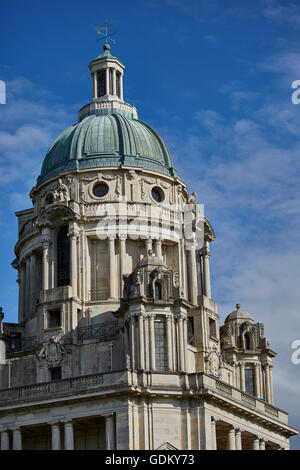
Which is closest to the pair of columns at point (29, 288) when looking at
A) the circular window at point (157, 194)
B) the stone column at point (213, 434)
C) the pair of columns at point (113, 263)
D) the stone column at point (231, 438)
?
the pair of columns at point (113, 263)

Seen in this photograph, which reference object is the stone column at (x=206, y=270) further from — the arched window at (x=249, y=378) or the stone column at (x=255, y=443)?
the stone column at (x=255, y=443)

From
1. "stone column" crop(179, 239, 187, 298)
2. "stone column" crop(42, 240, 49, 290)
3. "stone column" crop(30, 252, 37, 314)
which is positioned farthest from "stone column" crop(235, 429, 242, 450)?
"stone column" crop(30, 252, 37, 314)

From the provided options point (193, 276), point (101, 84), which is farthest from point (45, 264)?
point (101, 84)

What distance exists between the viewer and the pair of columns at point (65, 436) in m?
76.6

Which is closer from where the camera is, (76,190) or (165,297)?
(165,297)

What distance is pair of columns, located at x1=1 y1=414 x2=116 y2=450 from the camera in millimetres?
76562

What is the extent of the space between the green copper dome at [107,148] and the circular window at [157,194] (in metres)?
1.58

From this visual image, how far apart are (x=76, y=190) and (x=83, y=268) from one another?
6.80m

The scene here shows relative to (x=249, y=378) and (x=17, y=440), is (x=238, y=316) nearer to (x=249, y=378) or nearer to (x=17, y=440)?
(x=249, y=378)

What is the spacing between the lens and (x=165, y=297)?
267 ft

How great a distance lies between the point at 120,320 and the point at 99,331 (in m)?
3.56

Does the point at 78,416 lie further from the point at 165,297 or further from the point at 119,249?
the point at 119,249

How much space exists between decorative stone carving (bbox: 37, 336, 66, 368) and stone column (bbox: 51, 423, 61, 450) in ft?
21.9
